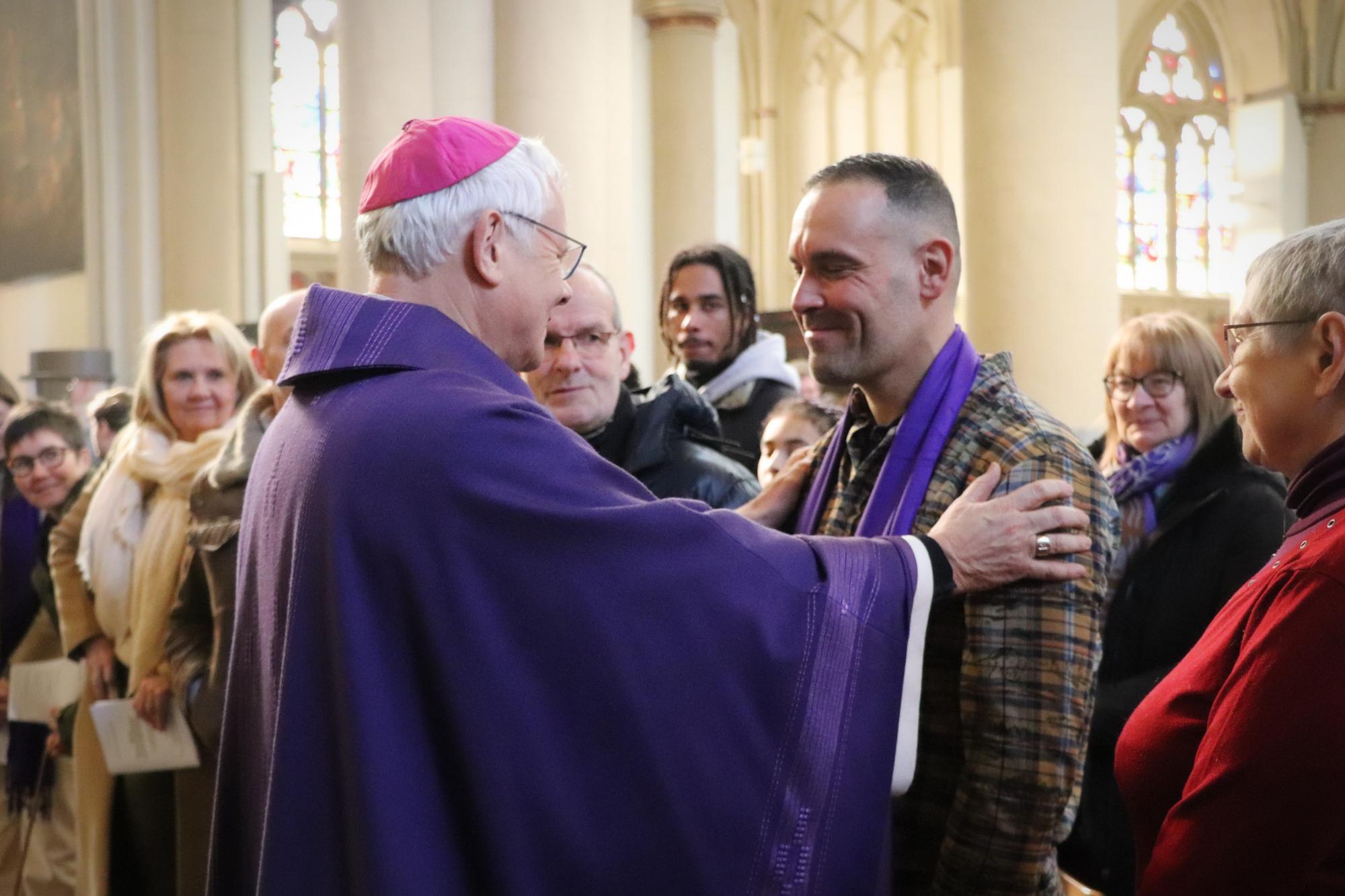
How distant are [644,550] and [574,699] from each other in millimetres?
211

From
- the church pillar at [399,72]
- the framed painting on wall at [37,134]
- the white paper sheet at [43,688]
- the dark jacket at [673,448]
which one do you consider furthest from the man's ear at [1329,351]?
the framed painting on wall at [37,134]

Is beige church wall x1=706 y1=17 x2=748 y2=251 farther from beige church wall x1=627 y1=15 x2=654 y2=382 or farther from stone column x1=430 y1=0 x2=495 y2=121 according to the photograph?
stone column x1=430 y1=0 x2=495 y2=121

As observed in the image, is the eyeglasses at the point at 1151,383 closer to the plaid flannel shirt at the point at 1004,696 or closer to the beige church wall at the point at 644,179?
the plaid flannel shirt at the point at 1004,696

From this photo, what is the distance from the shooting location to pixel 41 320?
37.4 feet

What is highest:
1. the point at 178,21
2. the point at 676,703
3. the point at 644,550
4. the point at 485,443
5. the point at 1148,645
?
the point at 178,21

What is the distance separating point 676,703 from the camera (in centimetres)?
185

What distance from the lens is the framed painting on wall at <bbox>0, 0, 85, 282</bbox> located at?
7.26 meters

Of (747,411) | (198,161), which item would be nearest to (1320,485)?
(747,411)

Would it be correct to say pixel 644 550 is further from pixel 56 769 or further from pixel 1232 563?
pixel 56 769

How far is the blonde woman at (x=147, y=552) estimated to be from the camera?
4410 mm

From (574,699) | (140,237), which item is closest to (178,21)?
(140,237)

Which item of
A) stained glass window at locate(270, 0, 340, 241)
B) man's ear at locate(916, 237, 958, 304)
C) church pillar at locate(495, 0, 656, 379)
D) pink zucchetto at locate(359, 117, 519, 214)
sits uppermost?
stained glass window at locate(270, 0, 340, 241)

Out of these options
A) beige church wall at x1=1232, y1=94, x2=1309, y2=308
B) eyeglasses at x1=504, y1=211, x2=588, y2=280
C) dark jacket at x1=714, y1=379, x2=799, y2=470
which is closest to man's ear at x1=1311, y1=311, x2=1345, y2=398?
eyeglasses at x1=504, y1=211, x2=588, y2=280

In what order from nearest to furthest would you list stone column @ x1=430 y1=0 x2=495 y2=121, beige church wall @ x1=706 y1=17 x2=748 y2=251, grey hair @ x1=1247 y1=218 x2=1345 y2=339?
grey hair @ x1=1247 y1=218 x2=1345 y2=339 < stone column @ x1=430 y1=0 x2=495 y2=121 < beige church wall @ x1=706 y1=17 x2=748 y2=251
